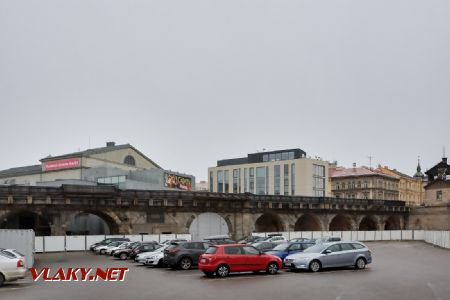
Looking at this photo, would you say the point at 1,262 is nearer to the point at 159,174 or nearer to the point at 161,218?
the point at 161,218

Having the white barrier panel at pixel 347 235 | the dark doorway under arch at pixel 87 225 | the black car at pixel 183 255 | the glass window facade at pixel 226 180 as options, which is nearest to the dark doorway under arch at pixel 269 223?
the white barrier panel at pixel 347 235

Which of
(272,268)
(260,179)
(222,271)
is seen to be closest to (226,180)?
(260,179)

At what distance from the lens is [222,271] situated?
25406mm

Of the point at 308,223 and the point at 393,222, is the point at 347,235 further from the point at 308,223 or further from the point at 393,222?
the point at 393,222

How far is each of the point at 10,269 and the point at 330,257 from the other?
14799 millimetres

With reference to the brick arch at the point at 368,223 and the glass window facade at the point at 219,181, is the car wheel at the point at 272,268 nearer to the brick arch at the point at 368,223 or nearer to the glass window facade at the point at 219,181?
the brick arch at the point at 368,223

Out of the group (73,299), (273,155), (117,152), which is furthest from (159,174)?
(73,299)

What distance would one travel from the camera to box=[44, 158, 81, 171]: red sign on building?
85662mm

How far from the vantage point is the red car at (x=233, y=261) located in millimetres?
25266

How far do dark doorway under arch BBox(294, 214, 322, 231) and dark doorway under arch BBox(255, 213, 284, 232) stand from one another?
13.6ft

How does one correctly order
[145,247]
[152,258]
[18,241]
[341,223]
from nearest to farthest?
[18,241], [152,258], [145,247], [341,223]

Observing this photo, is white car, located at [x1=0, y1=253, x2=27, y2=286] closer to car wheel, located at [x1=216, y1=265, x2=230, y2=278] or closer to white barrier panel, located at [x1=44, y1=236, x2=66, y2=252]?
car wheel, located at [x1=216, y1=265, x2=230, y2=278]

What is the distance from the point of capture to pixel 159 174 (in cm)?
8356

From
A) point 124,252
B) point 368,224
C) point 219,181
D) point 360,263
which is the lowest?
point 368,224
